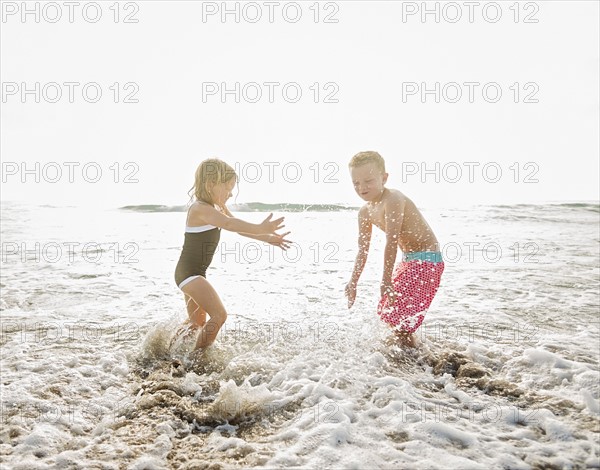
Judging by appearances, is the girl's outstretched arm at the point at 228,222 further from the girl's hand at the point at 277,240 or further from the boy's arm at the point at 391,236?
the boy's arm at the point at 391,236

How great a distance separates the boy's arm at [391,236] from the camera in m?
Result: 3.76

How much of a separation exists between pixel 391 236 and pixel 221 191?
5.01ft

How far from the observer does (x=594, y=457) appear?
222 cm

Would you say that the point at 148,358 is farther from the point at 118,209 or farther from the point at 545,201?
the point at 545,201

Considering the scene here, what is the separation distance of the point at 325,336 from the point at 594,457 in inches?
93.0

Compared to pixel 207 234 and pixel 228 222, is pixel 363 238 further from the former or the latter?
pixel 207 234

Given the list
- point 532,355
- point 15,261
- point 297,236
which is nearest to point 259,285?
point 532,355

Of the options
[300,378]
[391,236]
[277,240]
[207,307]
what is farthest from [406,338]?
[207,307]

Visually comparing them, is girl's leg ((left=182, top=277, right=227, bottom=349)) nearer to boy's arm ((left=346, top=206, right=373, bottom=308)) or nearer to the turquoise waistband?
boy's arm ((left=346, top=206, right=373, bottom=308))

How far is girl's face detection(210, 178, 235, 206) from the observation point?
12.9ft

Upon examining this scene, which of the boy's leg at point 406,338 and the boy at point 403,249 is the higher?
the boy at point 403,249

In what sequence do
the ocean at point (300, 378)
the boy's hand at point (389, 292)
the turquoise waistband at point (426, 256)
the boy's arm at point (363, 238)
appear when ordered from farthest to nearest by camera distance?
the boy's arm at point (363, 238) → the turquoise waistband at point (426, 256) → the boy's hand at point (389, 292) → the ocean at point (300, 378)

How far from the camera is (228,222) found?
3701 mm

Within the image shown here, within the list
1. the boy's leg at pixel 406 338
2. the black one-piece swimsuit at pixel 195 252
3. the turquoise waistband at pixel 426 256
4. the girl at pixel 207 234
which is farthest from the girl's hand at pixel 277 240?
the boy's leg at pixel 406 338
